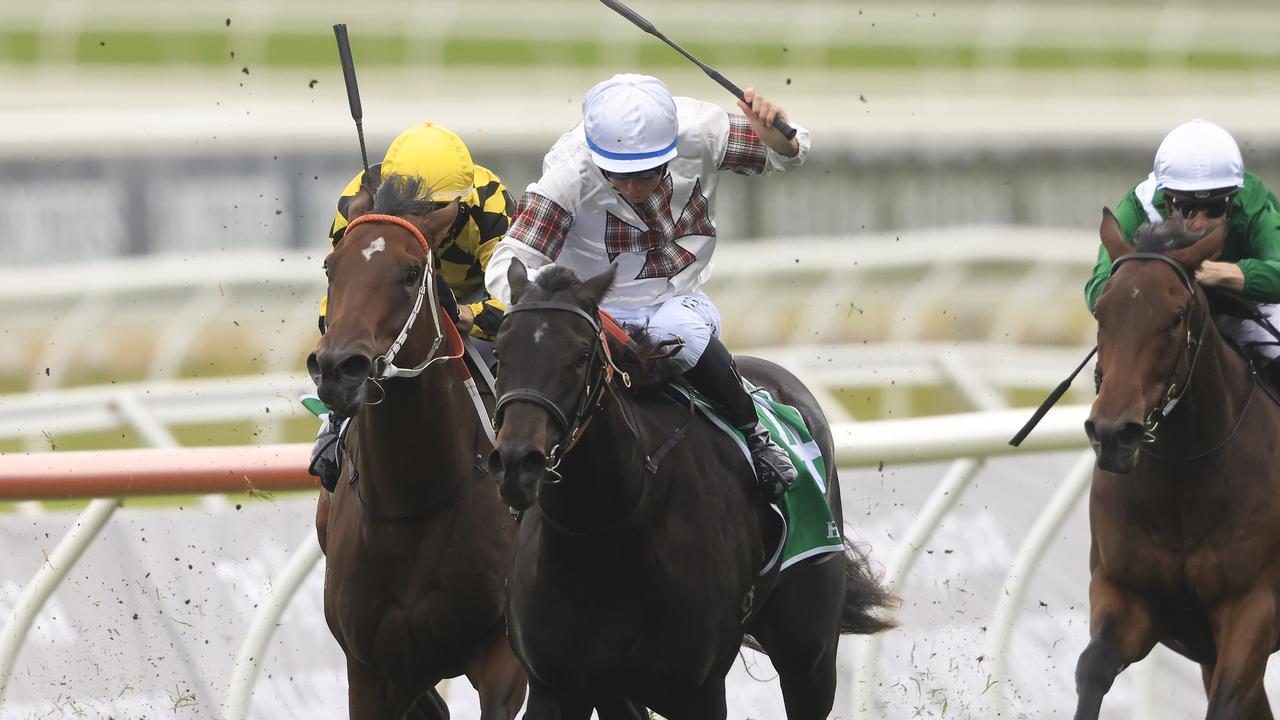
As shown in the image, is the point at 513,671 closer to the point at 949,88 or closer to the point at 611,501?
the point at 611,501

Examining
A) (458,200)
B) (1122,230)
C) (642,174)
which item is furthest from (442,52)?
(642,174)

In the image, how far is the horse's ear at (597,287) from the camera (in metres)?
3.07

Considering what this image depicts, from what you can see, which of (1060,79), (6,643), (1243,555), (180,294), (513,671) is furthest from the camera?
(1060,79)

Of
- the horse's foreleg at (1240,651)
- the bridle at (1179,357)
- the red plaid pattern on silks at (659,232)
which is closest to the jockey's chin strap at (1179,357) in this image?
the bridle at (1179,357)

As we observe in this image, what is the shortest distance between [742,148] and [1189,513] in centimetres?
133

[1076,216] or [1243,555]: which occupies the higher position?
[1243,555]

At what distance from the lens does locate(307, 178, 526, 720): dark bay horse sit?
3625 mm

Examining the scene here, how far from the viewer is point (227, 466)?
15.8 ft

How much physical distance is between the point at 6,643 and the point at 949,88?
1698 centimetres

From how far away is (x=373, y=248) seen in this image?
3.47m

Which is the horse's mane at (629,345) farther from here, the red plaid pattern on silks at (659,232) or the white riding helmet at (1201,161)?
the white riding helmet at (1201,161)

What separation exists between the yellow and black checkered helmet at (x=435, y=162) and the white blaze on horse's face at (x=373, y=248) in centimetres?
37

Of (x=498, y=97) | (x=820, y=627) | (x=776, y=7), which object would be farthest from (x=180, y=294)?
(x=820, y=627)

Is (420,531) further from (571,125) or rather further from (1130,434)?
(571,125)
